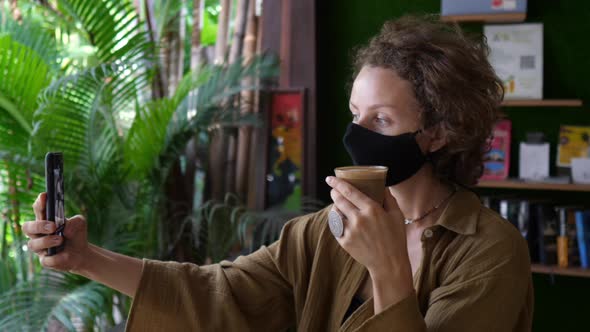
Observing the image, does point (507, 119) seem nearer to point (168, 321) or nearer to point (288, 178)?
point (288, 178)

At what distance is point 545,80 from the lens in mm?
3561

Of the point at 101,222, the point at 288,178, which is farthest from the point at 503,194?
the point at 101,222

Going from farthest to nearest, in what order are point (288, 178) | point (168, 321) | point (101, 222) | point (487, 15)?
point (288, 178)
point (487, 15)
point (101, 222)
point (168, 321)

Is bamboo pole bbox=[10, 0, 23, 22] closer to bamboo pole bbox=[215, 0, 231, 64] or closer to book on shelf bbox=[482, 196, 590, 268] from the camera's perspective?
bamboo pole bbox=[215, 0, 231, 64]

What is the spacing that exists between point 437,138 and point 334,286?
421 millimetres

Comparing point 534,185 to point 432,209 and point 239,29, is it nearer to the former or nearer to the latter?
point 239,29

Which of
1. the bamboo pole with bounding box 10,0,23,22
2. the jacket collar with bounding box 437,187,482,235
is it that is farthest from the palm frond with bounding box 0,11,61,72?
the jacket collar with bounding box 437,187,482,235

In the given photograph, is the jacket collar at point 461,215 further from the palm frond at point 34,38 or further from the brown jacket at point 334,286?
the palm frond at point 34,38

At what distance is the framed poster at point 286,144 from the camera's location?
11.8ft

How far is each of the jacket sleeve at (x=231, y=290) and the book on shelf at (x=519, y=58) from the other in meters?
2.07

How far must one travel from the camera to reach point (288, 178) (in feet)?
11.8

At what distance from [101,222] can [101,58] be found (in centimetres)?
69

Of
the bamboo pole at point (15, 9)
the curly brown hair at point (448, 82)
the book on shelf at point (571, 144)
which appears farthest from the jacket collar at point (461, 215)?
the bamboo pole at point (15, 9)

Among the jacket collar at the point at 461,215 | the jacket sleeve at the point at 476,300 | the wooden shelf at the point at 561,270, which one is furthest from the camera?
the wooden shelf at the point at 561,270
